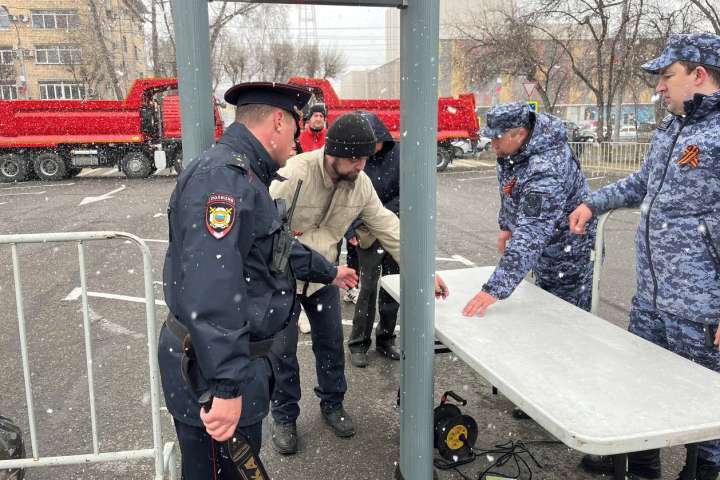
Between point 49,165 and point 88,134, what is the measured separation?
1.44 m

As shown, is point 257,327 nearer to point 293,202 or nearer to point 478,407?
point 293,202

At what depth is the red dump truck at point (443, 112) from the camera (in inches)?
668

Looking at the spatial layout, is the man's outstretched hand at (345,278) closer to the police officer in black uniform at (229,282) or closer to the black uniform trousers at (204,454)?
the police officer in black uniform at (229,282)

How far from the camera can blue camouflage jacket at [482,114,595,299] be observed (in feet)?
8.52

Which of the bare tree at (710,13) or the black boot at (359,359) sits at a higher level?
the bare tree at (710,13)

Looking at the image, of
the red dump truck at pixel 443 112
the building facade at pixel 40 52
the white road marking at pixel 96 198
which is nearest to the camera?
the white road marking at pixel 96 198

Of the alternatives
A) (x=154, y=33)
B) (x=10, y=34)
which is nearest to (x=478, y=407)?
(x=154, y=33)

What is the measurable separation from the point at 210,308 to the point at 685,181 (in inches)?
77.7

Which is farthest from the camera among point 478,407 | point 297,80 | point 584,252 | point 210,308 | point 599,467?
point 297,80

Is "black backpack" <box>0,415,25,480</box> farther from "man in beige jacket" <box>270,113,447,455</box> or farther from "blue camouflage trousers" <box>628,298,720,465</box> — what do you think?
"blue camouflage trousers" <box>628,298,720,465</box>

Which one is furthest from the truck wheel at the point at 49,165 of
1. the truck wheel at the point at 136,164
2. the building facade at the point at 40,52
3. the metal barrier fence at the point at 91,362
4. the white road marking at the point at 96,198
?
the building facade at the point at 40,52

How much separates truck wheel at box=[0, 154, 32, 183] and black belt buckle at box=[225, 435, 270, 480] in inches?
679

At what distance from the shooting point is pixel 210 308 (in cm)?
163

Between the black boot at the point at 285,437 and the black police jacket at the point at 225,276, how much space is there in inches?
50.0
